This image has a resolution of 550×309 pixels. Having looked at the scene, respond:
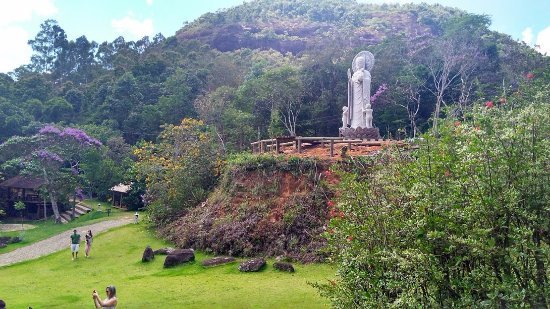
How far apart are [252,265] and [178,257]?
10.3 ft

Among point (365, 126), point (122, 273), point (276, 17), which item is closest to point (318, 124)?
point (365, 126)

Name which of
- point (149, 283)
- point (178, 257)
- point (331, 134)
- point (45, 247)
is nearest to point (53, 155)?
point (45, 247)

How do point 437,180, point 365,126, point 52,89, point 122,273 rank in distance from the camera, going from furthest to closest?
point 52,89
point 365,126
point 122,273
point 437,180

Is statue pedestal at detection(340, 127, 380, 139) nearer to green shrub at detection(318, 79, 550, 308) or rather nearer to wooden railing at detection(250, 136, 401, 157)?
wooden railing at detection(250, 136, 401, 157)

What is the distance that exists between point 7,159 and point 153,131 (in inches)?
469

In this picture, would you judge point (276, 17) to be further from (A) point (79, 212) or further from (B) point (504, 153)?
(B) point (504, 153)

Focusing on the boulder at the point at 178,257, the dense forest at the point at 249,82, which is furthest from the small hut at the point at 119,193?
the boulder at the point at 178,257

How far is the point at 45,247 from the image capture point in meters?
23.1

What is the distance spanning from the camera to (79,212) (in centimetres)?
3444

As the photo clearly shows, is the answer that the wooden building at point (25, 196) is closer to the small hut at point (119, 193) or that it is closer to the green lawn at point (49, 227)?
the green lawn at point (49, 227)

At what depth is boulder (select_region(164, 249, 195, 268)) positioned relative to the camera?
56.8ft

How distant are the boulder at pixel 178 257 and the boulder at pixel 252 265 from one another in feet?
8.07

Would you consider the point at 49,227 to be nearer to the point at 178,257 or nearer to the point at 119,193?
the point at 119,193

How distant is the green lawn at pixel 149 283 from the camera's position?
12.7 meters
